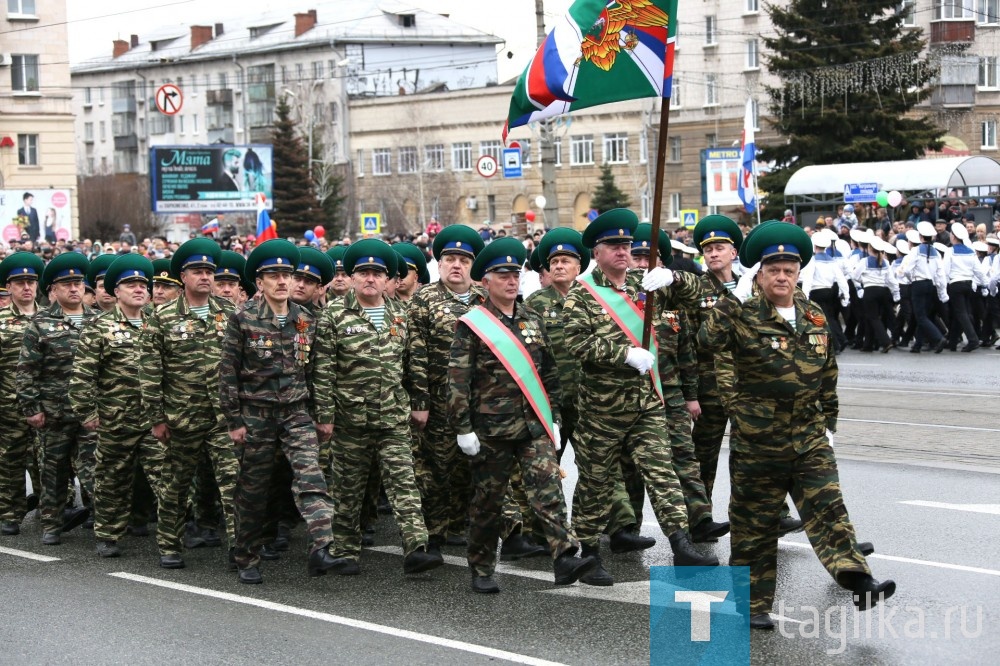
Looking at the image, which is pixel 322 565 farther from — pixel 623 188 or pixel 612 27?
pixel 623 188

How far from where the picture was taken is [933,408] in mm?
16422

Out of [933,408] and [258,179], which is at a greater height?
[258,179]

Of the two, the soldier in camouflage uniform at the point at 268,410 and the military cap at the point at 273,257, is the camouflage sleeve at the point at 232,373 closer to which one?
the soldier in camouflage uniform at the point at 268,410

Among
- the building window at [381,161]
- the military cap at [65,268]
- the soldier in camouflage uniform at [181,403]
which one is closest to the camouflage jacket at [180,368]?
the soldier in camouflage uniform at [181,403]

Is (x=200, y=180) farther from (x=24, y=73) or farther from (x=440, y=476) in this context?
(x=440, y=476)

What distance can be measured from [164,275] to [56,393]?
1.22m

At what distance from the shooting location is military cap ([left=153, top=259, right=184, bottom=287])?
413 inches

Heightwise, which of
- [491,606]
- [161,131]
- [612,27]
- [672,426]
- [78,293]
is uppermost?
[161,131]

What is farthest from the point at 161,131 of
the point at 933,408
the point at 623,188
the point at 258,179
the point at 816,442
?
the point at 816,442

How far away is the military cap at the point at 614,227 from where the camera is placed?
8.93 meters

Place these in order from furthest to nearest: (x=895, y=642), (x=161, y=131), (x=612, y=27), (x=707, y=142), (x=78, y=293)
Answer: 1. (x=161, y=131)
2. (x=707, y=142)
3. (x=78, y=293)
4. (x=612, y=27)
5. (x=895, y=642)

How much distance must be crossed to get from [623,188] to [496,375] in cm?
6977

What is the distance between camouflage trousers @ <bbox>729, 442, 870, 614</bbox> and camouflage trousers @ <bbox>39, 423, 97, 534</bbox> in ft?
17.4

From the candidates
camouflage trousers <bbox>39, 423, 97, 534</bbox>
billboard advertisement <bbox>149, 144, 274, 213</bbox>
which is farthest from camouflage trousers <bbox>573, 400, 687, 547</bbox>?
billboard advertisement <bbox>149, 144, 274, 213</bbox>
